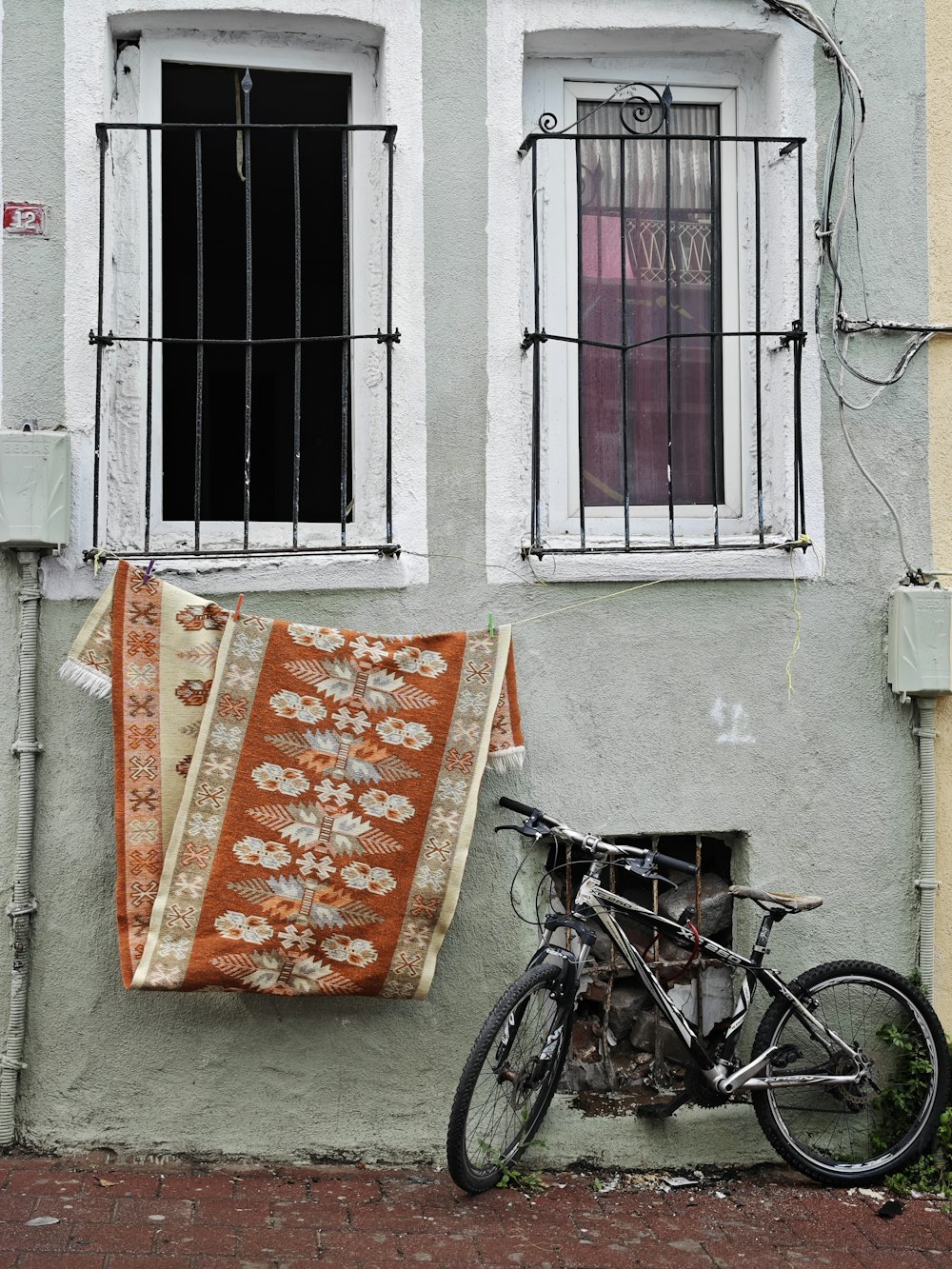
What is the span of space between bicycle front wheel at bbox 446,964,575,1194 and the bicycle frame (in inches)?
4.9

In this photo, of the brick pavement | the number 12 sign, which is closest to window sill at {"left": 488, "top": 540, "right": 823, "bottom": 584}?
the number 12 sign

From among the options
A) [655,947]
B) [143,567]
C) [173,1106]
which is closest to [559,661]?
[655,947]

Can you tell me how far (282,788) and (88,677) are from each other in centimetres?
72

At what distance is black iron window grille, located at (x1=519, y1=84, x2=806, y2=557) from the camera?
4.93 meters

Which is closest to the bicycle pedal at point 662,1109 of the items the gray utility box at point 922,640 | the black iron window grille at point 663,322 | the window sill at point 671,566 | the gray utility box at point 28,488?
the gray utility box at point 922,640

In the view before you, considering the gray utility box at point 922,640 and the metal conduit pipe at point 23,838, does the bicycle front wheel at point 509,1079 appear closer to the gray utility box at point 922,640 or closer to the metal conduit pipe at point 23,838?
the metal conduit pipe at point 23,838

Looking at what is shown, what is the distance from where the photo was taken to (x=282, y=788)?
4.40 m

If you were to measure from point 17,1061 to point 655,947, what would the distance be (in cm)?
222

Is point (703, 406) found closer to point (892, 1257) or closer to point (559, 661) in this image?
point (559, 661)

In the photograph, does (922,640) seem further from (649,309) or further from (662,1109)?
(662,1109)

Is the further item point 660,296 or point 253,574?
point 660,296

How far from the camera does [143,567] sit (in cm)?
455

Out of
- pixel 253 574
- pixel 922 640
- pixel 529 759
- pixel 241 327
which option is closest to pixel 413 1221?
pixel 529 759

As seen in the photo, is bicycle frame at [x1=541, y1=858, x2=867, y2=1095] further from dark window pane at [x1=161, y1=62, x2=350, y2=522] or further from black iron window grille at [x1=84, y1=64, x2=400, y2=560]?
dark window pane at [x1=161, y1=62, x2=350, y2=522]
